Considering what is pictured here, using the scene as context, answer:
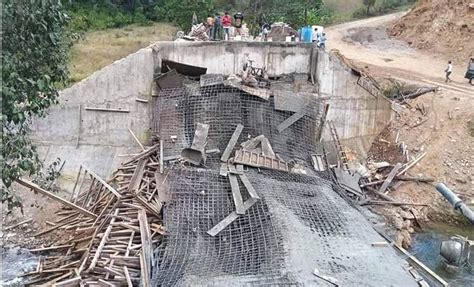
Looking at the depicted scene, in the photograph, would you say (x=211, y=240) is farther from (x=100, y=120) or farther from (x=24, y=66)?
(x=100, y=120)

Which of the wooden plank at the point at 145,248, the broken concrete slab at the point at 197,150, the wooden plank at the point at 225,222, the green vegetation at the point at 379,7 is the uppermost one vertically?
the green vegetation at the point at 379,7

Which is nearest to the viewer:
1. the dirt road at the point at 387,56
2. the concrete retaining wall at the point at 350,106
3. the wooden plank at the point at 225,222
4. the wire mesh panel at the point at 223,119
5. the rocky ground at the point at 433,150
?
the wooden plank at the point at 225,222

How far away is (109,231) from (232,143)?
4671mm

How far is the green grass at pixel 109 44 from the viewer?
25969mm

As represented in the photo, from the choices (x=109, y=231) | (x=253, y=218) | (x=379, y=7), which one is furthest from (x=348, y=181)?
(x=379, y=7)

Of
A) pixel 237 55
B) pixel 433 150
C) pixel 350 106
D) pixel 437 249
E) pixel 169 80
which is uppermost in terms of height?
pixel 237 55

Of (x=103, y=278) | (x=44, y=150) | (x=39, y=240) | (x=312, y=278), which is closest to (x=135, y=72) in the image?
(x=44, y=150)

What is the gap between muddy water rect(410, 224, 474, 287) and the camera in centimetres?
1609

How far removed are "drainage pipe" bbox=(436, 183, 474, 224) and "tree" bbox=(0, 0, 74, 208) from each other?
13601 millimetres

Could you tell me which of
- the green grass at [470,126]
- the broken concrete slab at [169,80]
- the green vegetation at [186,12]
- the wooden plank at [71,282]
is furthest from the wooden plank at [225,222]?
the green vegetation at [186,12]

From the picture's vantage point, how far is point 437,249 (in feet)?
57.7

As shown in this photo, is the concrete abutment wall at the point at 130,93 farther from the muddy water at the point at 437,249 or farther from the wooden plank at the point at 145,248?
the muddy water at the point at 437,249

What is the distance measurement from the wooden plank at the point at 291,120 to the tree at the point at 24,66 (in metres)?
10.0

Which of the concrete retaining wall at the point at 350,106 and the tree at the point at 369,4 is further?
the tree at the point at 369,4
